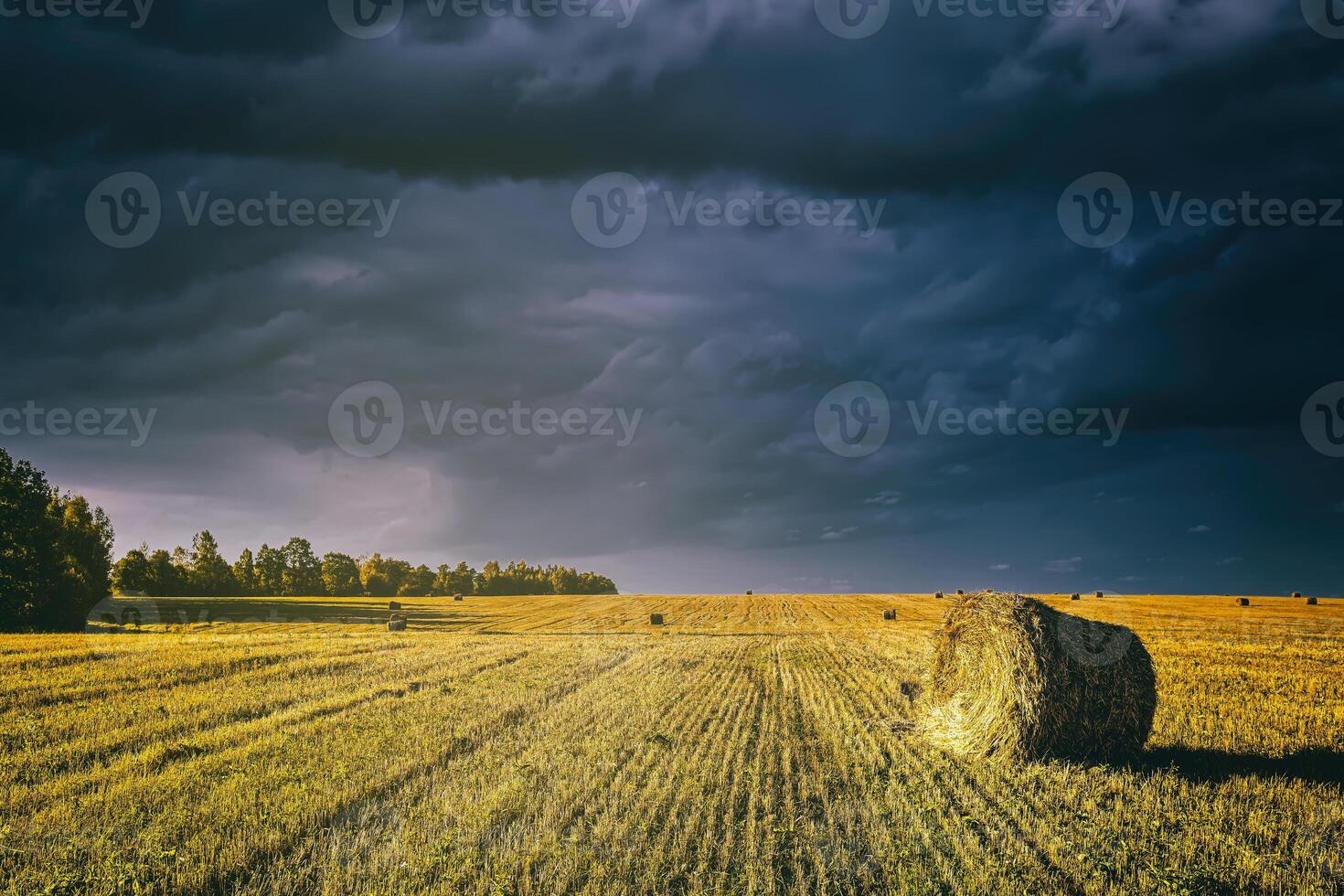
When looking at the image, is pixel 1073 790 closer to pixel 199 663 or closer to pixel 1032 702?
pixel 1032 702

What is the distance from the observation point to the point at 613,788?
8477 mm

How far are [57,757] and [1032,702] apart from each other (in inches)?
557

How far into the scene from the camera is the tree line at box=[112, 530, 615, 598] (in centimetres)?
7550

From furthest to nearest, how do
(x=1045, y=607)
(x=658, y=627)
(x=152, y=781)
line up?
1. (x=658, y=627)
2. (x=1045, y=607)
3. (x=152, y=781)

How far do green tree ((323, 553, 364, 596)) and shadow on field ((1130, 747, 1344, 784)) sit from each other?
104408 mm

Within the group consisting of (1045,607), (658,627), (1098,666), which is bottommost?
(658,627)

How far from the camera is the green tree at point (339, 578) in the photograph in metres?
98.2

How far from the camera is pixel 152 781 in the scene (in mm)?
8656

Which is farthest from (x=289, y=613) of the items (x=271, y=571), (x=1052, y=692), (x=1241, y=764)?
(x=1241, y=764)

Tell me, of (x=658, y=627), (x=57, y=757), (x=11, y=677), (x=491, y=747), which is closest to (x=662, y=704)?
(x=491, y=747)

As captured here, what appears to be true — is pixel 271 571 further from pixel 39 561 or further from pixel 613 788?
pixel 613 788

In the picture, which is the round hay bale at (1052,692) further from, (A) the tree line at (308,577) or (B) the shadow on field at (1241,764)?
(A) the tree line at (308,577)

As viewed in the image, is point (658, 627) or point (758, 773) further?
point (658, 627)

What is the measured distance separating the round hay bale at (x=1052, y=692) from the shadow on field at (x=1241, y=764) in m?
0.45
